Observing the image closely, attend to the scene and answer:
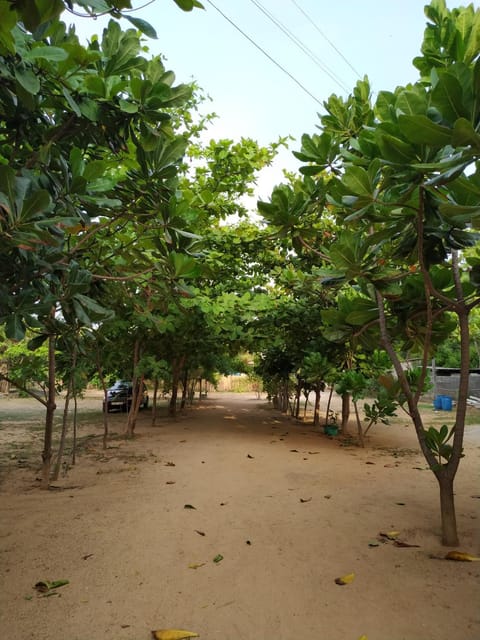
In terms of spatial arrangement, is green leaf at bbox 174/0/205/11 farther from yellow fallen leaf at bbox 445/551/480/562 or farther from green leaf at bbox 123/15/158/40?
yellow fallen leaf at bbox 445/551/480/562

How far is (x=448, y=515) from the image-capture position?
8.64 ft

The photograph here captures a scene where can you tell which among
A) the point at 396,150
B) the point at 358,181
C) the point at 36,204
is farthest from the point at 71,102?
the point at 396,150

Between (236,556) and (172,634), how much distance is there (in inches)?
34.5

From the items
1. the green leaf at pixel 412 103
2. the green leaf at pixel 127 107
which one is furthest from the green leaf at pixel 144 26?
the green leaf at pixel 412 103

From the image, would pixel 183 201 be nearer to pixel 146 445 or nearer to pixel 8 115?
pixel 8 115

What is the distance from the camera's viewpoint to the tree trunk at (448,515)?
262 centimetres

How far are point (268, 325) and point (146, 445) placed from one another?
132 inches

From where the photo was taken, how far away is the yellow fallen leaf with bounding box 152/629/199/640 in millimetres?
1766

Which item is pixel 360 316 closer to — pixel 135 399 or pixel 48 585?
pixel 48 585

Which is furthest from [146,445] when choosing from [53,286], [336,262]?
[336,262]

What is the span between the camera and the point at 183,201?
2.36 metres

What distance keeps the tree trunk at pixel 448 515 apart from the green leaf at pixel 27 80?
308 centimetres

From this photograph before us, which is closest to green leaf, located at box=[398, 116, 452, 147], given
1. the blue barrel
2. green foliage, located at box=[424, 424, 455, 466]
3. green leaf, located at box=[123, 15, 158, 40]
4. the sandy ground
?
green leaf, located at box=[123, 15, 158, 40]

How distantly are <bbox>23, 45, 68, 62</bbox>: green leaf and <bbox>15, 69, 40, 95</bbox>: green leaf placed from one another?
0.25 feet
